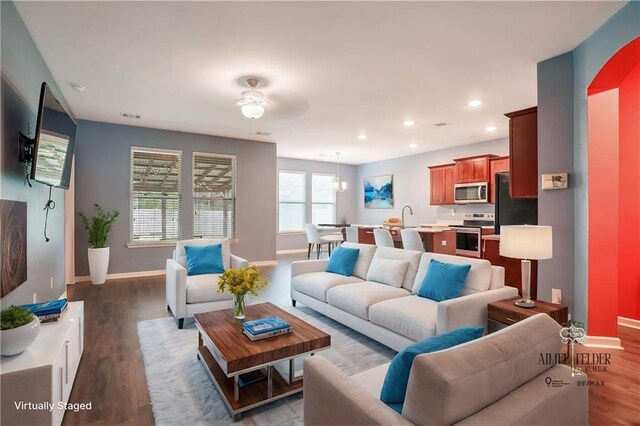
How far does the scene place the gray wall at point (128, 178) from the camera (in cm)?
559

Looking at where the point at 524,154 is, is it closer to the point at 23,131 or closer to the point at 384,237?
the point at 384,237

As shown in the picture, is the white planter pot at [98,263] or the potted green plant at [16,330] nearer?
the potted green plant at [16,330]

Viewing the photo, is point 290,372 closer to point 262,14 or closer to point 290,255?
point 262,14

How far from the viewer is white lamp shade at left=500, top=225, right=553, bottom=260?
97.1 inches

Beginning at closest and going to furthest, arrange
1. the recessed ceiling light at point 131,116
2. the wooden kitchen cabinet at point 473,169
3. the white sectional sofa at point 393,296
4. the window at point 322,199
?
the white sectional sofa at point 393,296 < the recessed ceiling light at point 131,116 < the wooden kitchen cabinet at point 473,169 < the window at point 322,199

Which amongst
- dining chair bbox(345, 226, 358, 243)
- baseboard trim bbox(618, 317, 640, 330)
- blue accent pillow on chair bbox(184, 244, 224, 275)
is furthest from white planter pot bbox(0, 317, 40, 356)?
dining chair bbox(345, 226, 358, 243)

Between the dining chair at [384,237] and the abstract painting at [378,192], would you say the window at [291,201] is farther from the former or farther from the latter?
the dining chair at [384,237]

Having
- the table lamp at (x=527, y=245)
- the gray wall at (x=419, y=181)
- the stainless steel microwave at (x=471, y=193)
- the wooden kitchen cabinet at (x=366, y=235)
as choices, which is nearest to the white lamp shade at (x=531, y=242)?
the table lamp at (x=527, y=245)

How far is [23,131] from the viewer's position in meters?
2.74

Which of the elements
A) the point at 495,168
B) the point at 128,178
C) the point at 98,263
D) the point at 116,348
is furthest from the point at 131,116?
the point at 495,168

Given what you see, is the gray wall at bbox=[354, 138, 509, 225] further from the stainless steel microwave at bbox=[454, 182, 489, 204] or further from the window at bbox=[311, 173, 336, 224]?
the window at bbox=[311, 173, 336, 224]

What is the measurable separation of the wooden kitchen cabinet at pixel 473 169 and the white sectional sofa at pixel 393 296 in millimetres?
4146

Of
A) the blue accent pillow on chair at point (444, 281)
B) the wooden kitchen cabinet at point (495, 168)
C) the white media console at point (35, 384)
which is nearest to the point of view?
the white media console at point (35, 384)

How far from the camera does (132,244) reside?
591cm
